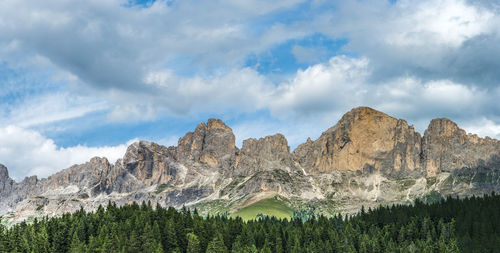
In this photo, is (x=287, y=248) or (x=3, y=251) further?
(x=287, y=248)

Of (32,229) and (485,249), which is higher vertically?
(32,229)

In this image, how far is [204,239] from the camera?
197 metres

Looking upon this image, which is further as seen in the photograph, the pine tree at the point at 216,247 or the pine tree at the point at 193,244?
the pine tree at the point at 193,244

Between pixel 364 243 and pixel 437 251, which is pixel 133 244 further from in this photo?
pixel 437 251

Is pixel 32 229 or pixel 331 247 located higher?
pixel 32 229

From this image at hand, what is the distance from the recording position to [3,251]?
595 ft

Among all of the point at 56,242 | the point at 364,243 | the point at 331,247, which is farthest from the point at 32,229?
the point at 364,243

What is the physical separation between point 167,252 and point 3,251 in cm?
5699

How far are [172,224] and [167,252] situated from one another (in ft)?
39.7

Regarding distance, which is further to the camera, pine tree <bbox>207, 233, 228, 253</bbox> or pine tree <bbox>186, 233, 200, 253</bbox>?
pine tree <bbox>186, 233, 200, 253</bbox>

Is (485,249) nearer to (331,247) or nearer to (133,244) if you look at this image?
(331,247)

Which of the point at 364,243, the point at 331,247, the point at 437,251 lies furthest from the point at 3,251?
the point at 437,251

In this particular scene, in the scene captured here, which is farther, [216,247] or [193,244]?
[193,244]

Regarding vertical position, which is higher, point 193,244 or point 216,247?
point 193,244
